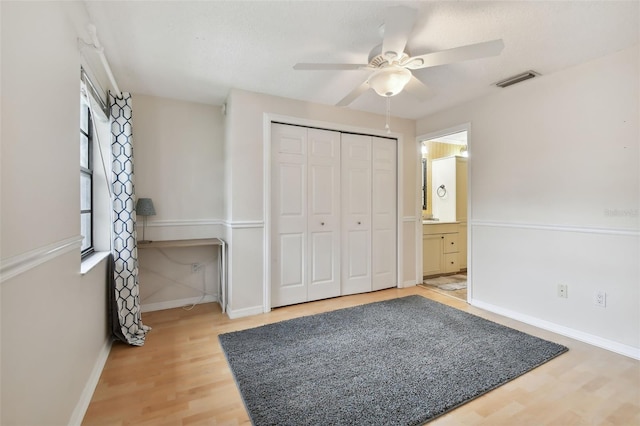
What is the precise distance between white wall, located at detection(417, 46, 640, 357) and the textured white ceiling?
30cm

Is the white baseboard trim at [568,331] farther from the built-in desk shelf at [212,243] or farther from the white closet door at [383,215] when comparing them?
the built-in desk shelf at [212,243]

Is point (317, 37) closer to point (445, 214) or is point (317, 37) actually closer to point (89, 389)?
point (89, 389)

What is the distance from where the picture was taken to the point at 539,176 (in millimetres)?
2766

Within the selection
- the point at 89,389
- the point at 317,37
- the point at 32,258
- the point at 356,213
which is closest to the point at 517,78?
the point at 317,37

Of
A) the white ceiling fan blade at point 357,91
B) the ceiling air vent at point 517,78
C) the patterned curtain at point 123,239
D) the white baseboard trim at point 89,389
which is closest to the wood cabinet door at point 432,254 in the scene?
the ceiling air vent at point 517,78

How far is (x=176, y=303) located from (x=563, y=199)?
4051mm

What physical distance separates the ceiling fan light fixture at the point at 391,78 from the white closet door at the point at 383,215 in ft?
6.15

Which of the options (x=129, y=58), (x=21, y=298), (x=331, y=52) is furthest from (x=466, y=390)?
(x=129, y=58)

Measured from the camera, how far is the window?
2275mm

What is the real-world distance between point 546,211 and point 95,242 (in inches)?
159

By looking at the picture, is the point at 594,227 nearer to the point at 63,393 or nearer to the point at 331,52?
the point at 331,52

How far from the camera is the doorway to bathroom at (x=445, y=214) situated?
450cm

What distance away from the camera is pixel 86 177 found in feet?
7.80

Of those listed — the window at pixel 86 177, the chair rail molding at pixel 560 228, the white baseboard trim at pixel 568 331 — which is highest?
the window at pixel 86 177
